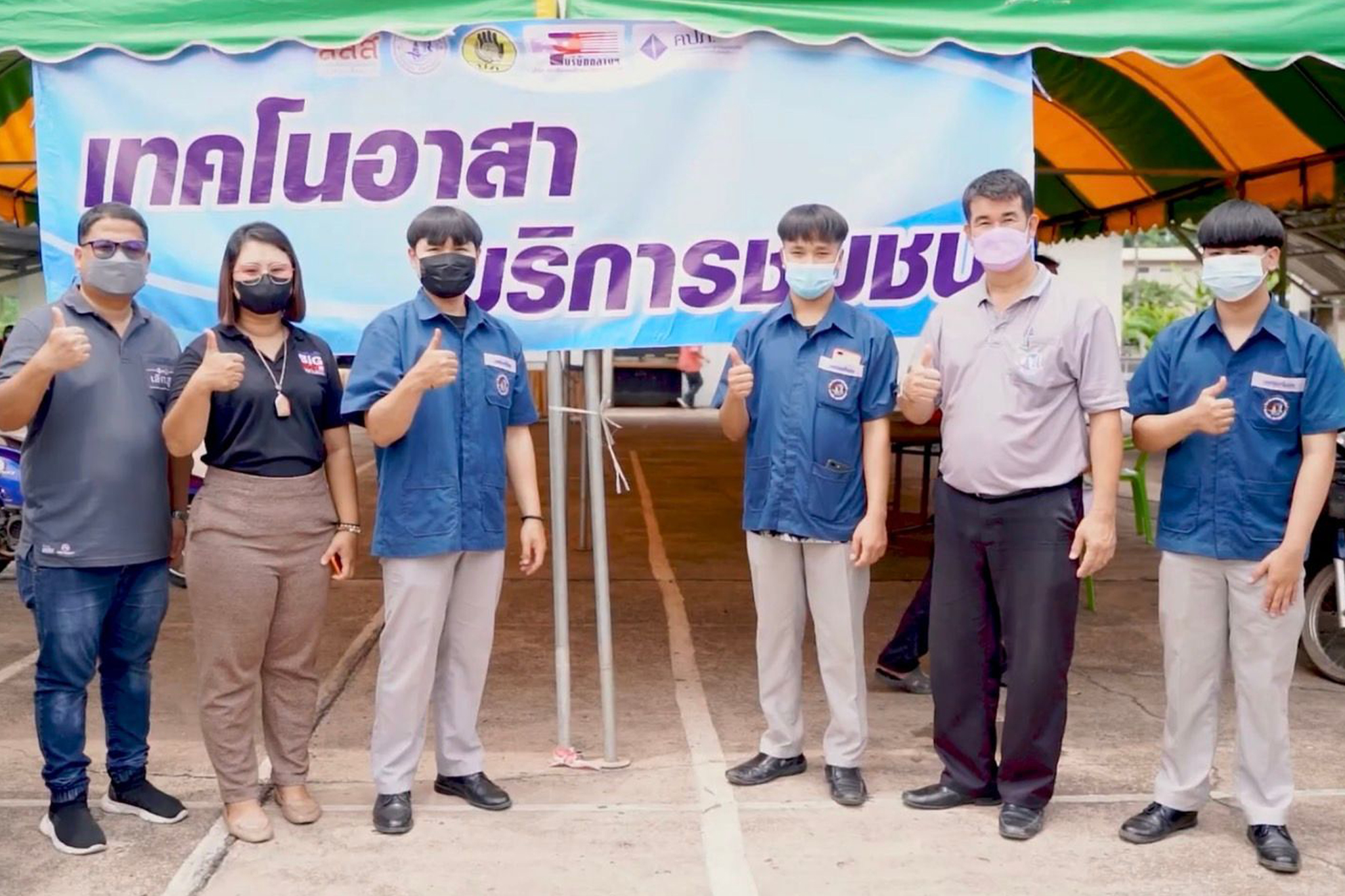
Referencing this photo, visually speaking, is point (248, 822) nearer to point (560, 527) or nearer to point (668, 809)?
point (668, 809)

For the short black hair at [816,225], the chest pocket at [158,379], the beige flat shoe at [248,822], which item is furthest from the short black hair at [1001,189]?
the beige flat shoe at [248,822]

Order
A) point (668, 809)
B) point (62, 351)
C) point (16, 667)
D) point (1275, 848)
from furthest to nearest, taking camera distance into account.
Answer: point (16, 667) < point (668, 809) < point (1275, 848) < point (62, 351)

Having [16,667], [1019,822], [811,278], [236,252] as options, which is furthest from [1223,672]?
[16,667]

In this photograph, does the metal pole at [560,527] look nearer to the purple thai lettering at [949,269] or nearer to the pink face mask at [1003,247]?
the purple thai lettering at [949,269]

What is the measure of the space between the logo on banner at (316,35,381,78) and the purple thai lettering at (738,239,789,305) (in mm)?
1344

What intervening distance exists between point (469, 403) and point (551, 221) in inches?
30.1

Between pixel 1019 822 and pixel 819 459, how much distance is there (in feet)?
3.98

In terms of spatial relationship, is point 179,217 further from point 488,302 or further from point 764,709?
point 764,709

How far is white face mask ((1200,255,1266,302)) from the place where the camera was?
3.55m

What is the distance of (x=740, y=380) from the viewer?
155 inches

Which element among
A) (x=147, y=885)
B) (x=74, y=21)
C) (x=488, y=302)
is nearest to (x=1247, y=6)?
(x=488, y=302)

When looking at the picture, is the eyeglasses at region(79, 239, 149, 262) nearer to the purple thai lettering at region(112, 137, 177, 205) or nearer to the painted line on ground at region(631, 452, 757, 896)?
the purple thai lettering at region(112, 137, 177, 205)

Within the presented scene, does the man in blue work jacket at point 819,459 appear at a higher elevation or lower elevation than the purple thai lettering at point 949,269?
lower

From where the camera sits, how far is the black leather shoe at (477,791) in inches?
160
